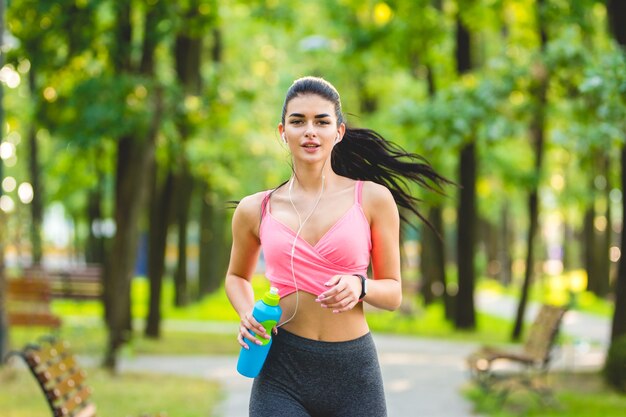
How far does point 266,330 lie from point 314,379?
0.32m

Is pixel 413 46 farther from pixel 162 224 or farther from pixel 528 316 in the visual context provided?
pixel 528 316

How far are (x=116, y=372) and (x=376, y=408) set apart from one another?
10.0 meters

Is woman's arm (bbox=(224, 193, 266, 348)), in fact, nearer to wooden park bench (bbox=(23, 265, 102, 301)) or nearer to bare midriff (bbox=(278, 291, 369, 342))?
bare midriff (bbox=(278, 291, 369, 342))

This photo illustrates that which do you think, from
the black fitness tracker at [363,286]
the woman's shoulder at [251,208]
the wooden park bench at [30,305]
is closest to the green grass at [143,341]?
the wooden park bench at [30,305]

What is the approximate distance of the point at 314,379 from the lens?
3564 millimetres

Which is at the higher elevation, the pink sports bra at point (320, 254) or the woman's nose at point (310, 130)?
the woman's nose at point (310, 130)

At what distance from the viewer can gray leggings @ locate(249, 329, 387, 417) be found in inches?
140

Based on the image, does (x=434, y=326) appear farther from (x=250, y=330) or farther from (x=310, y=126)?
(x=250, y=330)

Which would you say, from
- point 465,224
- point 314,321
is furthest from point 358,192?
point 465,224

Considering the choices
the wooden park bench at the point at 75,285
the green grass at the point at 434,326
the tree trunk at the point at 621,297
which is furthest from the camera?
the wooden park bench at the point at 75,285

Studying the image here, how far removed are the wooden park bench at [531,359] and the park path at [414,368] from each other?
425mm

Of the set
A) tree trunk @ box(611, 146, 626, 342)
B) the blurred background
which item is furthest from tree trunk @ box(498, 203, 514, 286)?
tree trunk @ box(611, 146, 626, 342)

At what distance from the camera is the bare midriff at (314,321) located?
3584 mm

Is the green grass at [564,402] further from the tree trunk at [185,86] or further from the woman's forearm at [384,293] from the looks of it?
the woman's forearm at [384,293]
